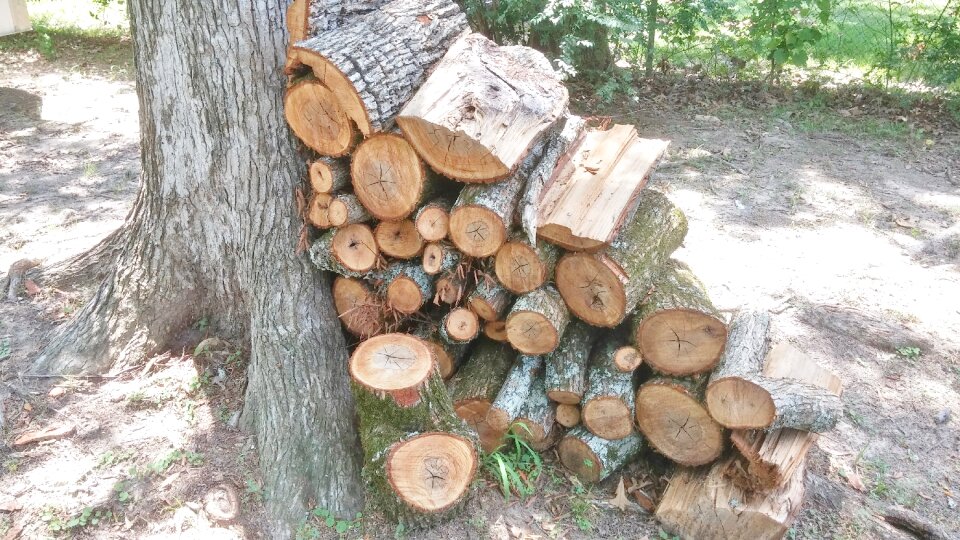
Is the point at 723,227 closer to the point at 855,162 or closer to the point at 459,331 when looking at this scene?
the point at 855,162

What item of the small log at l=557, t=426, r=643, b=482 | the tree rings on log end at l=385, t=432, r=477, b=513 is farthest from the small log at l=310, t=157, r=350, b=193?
the small log at l=557, t=426, r=643, b=482

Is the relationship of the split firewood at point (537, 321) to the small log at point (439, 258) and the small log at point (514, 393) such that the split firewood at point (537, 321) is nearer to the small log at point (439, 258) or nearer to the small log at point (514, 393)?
the small log at point (514, 393)

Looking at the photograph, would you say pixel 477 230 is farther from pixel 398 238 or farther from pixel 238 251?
pixel 238 251

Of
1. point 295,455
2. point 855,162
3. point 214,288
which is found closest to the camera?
point 295,455

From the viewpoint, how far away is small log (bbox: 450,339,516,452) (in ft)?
10.1

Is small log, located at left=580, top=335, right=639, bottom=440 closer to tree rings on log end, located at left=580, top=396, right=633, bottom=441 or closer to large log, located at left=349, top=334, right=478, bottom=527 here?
tree rings on log end, located at left=580, top=396, right=633, bottom=441

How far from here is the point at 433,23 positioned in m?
3.06

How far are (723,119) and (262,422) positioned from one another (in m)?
6.11

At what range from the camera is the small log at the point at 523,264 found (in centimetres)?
280

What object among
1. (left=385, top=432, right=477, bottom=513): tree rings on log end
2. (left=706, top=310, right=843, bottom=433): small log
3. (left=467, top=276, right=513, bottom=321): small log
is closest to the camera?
(left=385, top=432, right=477, bottom=513): tree rings on log end

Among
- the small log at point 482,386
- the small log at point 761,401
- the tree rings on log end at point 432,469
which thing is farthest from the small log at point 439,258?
the small log at point 761,401

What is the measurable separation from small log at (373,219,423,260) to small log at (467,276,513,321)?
0.32 metres

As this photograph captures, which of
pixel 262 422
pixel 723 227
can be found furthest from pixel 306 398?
pixel 723 227

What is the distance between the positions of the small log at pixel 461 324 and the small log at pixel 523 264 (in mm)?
221
